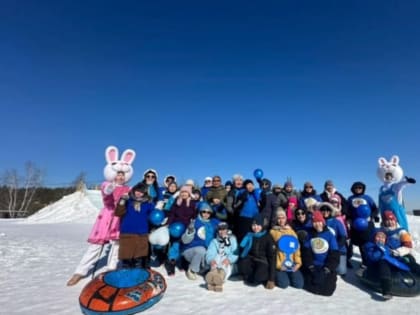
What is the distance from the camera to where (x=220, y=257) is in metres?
5.17

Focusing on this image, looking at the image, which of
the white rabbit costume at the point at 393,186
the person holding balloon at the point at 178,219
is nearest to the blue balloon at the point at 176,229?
the person holding balloon at the point at 178,219

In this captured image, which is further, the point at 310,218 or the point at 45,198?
the point at 45,198

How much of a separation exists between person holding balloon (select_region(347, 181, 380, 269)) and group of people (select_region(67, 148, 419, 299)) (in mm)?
20

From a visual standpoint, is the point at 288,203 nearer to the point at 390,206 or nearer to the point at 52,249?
the point at 390,206

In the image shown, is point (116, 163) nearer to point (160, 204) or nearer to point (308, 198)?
point (160, 204)

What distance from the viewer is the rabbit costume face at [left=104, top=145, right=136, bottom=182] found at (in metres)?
5.76

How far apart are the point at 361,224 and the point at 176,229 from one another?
3.70 m

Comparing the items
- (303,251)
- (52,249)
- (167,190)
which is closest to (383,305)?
(303,251)

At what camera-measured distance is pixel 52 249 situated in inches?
334

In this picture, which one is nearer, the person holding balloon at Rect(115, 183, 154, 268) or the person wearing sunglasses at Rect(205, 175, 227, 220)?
the person holding balloon at Rect(115, 183, 154, 268)

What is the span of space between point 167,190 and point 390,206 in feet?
15.9

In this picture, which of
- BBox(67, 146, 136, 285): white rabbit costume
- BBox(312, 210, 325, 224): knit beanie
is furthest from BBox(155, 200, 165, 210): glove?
BBox(312, 210, 325, 224): knit beanie

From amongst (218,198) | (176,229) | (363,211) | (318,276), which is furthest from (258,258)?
(363,211)

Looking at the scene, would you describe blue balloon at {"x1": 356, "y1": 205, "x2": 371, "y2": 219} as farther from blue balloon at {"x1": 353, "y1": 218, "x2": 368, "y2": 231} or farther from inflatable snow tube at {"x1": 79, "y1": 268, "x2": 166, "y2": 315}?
inflatable snow tube at {"x1": 79, "y1": 268, "x2": 166, "y2": 315}
